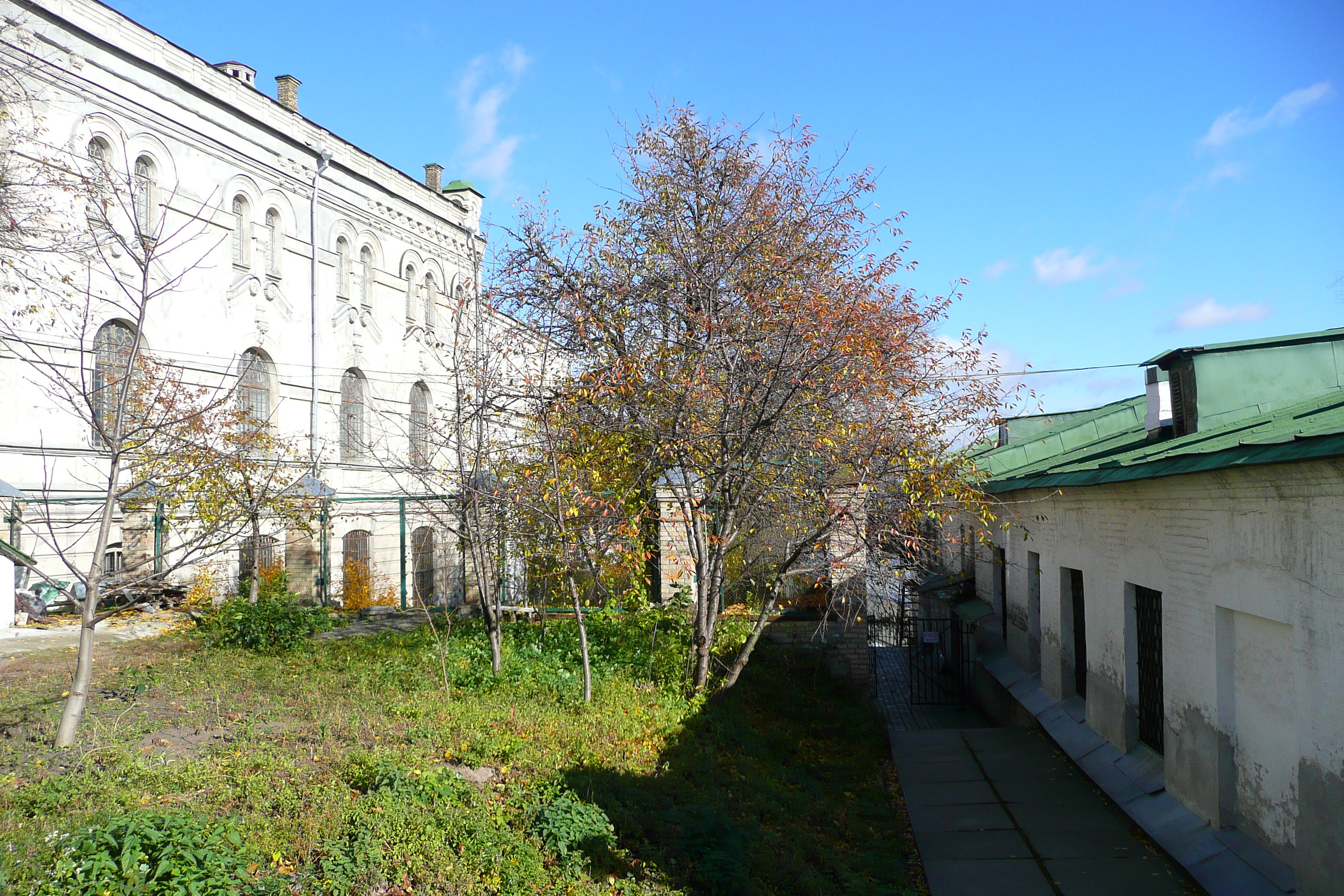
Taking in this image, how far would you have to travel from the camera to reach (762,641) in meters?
12.8

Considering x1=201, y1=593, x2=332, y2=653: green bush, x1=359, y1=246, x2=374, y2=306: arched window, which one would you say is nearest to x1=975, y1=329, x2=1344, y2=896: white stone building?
x1=201, y1=593, x2=332, y2=653: green bush

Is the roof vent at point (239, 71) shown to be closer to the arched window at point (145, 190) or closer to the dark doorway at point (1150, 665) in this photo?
the arched window at point (145, 190)

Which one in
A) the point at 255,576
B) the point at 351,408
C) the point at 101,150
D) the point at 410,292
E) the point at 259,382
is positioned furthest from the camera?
the point at 410,292

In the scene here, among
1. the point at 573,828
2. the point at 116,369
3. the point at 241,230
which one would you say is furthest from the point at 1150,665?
the point at 241,230

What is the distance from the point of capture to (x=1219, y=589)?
6.74 meters

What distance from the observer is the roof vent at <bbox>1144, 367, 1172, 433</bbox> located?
395 inches

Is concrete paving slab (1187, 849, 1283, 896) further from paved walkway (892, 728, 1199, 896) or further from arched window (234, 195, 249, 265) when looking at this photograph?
arched window (234, 195, 249, 265)

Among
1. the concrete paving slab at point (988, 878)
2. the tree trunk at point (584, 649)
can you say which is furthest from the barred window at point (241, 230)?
the concrete paving slab at point (988, 878)

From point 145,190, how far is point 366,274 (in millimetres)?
6301

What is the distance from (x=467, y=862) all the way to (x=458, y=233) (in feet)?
76.3

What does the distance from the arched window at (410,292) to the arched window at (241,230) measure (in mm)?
5489

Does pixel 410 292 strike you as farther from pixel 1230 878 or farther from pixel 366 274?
pixel 1230 878

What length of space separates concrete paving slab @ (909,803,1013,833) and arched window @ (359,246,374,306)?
61.0ft

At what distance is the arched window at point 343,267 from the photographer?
858 inches
